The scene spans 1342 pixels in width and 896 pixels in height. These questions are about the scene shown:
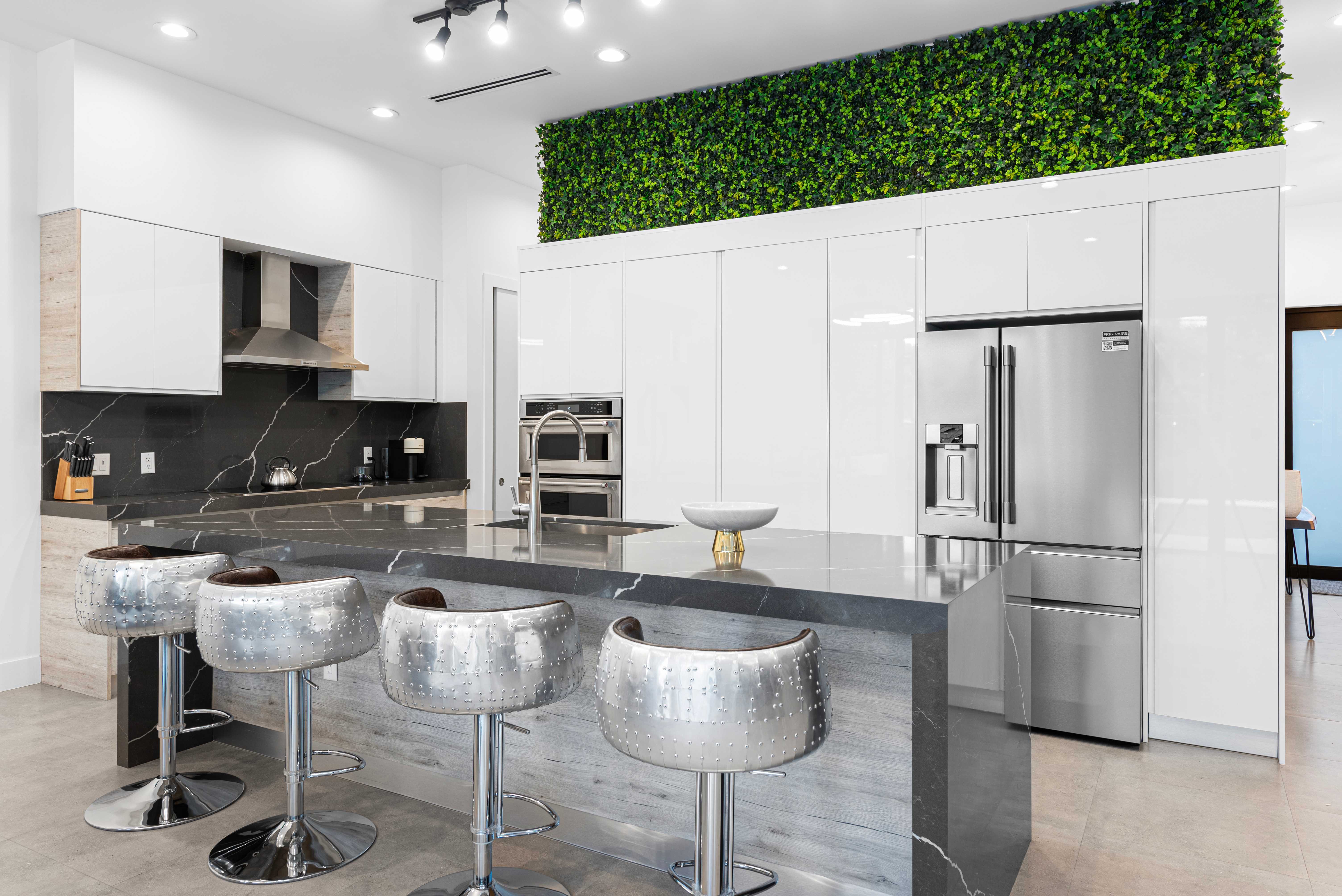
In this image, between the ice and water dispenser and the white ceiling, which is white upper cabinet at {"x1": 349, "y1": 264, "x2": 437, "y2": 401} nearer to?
the white ceiling

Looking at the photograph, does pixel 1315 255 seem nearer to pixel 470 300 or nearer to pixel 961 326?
pixel 961 326

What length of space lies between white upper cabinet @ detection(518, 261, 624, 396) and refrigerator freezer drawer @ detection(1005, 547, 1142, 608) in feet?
7.78

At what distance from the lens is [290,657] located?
221 cm

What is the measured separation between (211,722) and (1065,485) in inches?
140

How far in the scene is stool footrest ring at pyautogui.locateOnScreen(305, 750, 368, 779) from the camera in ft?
8.06

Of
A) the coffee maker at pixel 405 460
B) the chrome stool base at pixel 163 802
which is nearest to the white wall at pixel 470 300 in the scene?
the coffee maker at pixel 405 460

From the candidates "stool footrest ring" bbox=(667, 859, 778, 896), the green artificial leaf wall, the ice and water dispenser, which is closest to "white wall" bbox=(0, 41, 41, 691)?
Result: the green artificial leaf wall

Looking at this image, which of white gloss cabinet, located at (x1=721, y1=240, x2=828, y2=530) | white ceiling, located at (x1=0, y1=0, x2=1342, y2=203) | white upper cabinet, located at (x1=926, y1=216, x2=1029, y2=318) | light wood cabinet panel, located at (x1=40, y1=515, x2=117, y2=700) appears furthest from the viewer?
white gloss cabinet, located at (x1=721, y1=240, x2=828, y2=530)

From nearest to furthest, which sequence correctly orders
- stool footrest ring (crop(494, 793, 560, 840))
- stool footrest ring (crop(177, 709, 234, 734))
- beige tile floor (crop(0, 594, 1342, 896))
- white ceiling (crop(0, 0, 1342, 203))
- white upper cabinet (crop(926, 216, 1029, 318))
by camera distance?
1. stool footrest ring (crop(494, 793, 560, 840))
2. beige tile floor (crop(0, 594, 1342, 896))
3. stool footrest ring (crop(177, 709, 234, 734))
4. white upper cabinet (crop(926, 216, 1029, 318))
5. white ceiling (crop(0, 0, 1342, 203))

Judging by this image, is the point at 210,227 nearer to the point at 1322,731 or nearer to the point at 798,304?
the point at 798,304

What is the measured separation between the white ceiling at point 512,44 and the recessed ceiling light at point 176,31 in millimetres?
33

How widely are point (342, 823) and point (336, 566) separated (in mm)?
837

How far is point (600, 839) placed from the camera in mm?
2473

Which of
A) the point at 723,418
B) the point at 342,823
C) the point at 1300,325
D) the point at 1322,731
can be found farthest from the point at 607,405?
the point at 1300,325
